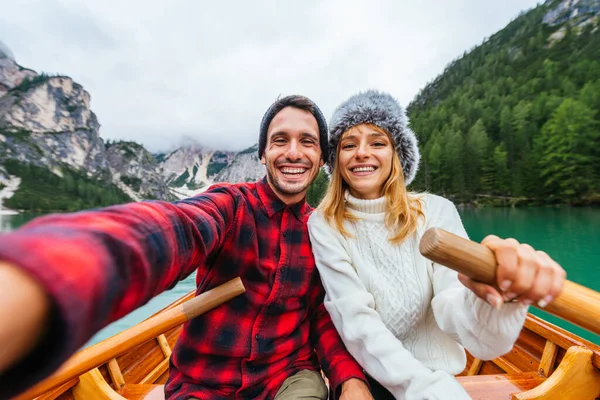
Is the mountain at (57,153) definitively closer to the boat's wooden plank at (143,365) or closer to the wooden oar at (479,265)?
the boat's wooden plank at (143,365)

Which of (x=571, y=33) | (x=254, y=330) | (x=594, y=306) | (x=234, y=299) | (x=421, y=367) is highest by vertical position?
(x=571, y=33)

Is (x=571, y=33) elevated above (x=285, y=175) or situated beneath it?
elevated above

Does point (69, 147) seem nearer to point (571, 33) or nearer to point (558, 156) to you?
point (558, 156)

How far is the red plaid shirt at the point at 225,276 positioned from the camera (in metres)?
0.63

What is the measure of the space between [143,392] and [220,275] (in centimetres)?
132

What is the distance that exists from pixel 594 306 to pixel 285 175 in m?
1.44

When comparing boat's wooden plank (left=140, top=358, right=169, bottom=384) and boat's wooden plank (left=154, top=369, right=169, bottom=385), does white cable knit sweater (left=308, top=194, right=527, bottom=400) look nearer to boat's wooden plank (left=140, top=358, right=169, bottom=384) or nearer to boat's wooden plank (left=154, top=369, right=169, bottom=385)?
boat's wooden plank (left=140, top=358, right=169, bottom=384)

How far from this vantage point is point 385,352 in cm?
150

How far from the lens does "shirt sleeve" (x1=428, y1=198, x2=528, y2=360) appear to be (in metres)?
1.15

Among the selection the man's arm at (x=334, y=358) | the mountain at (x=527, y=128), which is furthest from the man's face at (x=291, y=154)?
→ the mountain at (x=527, y=128)

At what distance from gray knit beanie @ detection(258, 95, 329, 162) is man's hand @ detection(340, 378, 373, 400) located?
1335 mm

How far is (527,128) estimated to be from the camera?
48.9 meters

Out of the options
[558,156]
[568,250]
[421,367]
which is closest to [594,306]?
[421,367]

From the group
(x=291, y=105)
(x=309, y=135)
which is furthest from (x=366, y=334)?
(x=291, y=105)
